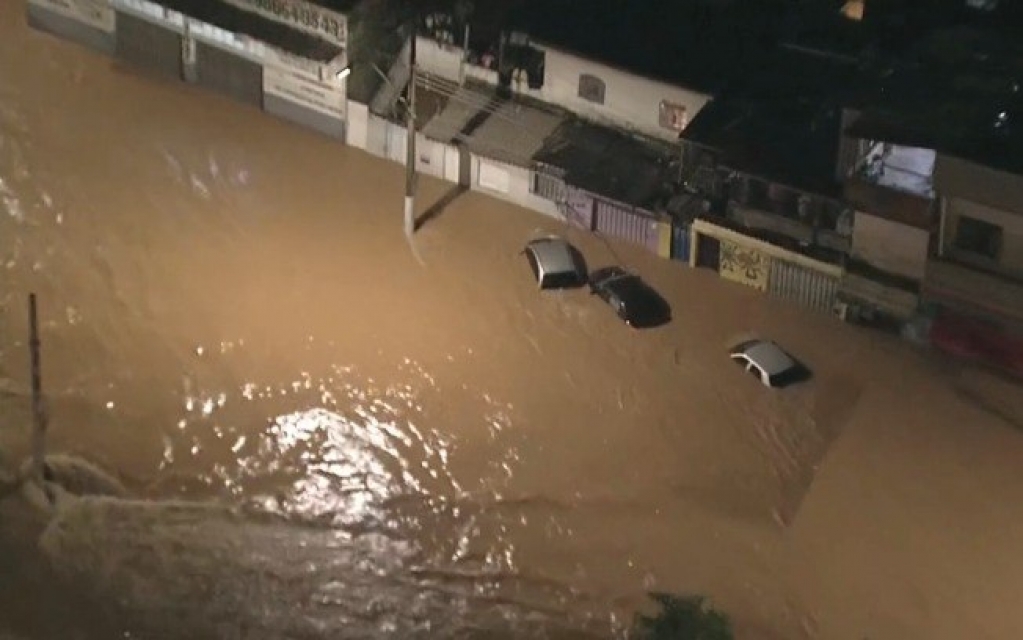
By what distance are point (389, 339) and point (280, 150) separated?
400cm

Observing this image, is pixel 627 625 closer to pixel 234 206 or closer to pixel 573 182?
pixel 573 182

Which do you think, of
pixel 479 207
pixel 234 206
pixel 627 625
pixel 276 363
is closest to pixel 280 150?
pixel 234 206

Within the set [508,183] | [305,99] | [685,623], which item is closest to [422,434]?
[508,183]

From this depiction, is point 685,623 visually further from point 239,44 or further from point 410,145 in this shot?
point 239,44

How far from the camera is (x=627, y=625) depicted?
1593 cm

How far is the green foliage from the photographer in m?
13.4

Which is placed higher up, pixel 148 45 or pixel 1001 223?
pixel 1001 223

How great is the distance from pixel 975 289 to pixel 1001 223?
75cm

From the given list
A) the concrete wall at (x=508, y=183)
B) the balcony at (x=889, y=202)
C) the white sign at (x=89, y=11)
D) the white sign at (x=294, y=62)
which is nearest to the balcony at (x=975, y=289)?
the balcony at (x=889, y=202)

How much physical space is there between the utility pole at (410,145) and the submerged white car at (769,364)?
13.9ft

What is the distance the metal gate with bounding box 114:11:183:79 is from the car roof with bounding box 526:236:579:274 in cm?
603

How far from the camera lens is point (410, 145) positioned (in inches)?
767

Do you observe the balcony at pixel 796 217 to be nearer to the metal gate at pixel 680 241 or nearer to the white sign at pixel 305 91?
the metal gate at pixel 680 241

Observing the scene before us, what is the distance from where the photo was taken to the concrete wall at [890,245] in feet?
60.6
